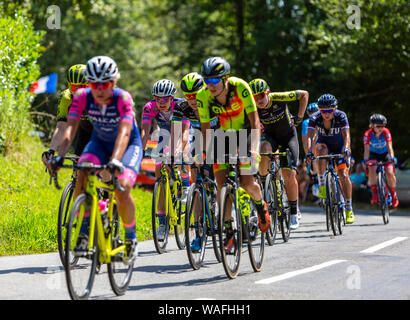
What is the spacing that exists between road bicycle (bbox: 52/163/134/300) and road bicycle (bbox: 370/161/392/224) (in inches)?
335

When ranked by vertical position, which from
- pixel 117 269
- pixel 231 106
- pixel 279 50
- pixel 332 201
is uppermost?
pixel 279 50

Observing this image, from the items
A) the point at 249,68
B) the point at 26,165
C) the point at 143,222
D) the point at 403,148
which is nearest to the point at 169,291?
the point at 143,222

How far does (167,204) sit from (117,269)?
2.90m

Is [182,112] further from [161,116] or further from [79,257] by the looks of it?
[79,257]

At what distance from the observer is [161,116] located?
10.1 metres

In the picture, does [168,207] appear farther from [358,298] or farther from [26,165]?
[26,165]

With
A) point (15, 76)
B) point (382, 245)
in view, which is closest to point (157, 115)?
point (382, 245)

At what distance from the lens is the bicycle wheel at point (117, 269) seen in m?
6.65

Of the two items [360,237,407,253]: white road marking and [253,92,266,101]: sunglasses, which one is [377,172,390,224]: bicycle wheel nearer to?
[360,237,407,253]: white road marking

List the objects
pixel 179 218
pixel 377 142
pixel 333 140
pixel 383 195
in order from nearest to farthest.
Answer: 1. pixel 179 218
2. pixel 333 140
3. pixel 383 195
4. pixel 377 142

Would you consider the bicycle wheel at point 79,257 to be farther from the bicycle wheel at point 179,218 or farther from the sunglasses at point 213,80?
the bicycle wheel at point 179,218

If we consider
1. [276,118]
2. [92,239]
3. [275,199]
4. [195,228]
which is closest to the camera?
[92,239]

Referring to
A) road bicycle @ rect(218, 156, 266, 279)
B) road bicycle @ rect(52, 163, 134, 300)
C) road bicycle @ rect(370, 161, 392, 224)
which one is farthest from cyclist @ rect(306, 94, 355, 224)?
road bicycle @ rect(52, 163, 134, 300)

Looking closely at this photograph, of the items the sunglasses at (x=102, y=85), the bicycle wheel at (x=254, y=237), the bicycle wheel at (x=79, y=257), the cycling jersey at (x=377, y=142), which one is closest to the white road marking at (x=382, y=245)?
the bicycle wheel at (x=254, y=237)
